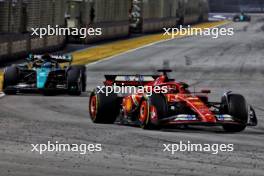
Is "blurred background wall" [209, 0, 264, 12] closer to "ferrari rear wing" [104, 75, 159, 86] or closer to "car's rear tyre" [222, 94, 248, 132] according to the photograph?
"ferrari rear wing" [104, 75, 159, 86]

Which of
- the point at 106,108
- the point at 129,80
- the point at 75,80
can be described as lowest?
the point at 75,80

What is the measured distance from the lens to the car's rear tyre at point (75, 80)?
22094mm

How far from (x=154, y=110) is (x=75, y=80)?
24.4ft

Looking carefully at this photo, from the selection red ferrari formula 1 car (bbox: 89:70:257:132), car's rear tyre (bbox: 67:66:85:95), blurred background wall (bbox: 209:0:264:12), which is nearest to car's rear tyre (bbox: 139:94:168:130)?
red ferrari formula 1 car (bbox: 89:70:257:132)

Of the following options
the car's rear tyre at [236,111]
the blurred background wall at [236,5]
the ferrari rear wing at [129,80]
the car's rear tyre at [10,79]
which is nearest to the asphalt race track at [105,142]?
the car's rear tyre at [236,111]

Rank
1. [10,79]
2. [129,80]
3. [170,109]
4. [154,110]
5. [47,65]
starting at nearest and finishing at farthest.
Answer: [154,110] < [170,109] < [129,80] < [10,79] < [47,65]

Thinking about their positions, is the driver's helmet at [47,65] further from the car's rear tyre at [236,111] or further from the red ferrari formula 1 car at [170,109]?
the car's rear tyre at [236,111]

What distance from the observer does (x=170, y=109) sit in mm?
15281

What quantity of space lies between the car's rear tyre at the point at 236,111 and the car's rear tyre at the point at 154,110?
111cm

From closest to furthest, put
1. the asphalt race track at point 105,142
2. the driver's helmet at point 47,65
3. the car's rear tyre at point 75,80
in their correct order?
the asphalt race track at point 105,142 → the car's rear tyre at point 75,80 → the driver's helmet at point 47,65

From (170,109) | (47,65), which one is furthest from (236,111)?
(47,65)

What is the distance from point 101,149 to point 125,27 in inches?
1945

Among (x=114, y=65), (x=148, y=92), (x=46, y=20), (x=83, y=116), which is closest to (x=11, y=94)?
(x=83, y=116)

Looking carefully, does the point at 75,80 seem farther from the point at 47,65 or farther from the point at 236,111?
the point at 236,111
